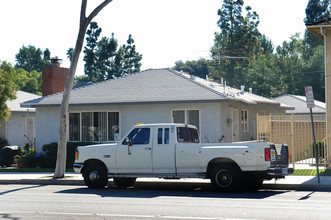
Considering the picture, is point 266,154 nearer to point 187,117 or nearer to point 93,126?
point 187,117

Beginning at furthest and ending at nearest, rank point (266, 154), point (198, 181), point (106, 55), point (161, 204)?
1. point (106, 55)
2. point (198, 181)
3. point (266, 154)
4. point (161, 204)

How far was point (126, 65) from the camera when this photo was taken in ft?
265

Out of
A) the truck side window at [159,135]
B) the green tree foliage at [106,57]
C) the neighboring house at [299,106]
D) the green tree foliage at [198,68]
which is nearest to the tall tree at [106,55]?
the green tree foliage at [106,57]

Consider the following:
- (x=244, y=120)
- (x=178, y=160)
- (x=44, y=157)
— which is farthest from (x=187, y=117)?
(x=178, y=160)

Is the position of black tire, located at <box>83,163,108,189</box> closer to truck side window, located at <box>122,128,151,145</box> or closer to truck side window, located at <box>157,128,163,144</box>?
truck side window, located at <box>122,128,151,145</box>

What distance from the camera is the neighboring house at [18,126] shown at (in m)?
32.5

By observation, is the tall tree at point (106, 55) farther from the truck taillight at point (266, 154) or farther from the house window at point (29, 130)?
the truck taillight at point (266, 154)

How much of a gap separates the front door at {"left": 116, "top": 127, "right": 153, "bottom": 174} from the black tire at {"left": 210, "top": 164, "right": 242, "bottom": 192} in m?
2.05

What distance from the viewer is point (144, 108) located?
25.7 metres

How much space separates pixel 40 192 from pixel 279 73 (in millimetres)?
50285

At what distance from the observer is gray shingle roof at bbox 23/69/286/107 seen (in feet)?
80.2

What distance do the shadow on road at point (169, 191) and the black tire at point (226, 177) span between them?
0.66 ft

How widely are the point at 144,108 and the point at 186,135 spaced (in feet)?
29.8

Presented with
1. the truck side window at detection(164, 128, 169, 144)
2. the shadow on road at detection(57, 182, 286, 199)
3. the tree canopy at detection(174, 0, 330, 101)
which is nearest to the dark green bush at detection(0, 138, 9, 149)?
the shadow on road at detection(57, 182, 286, 199)
